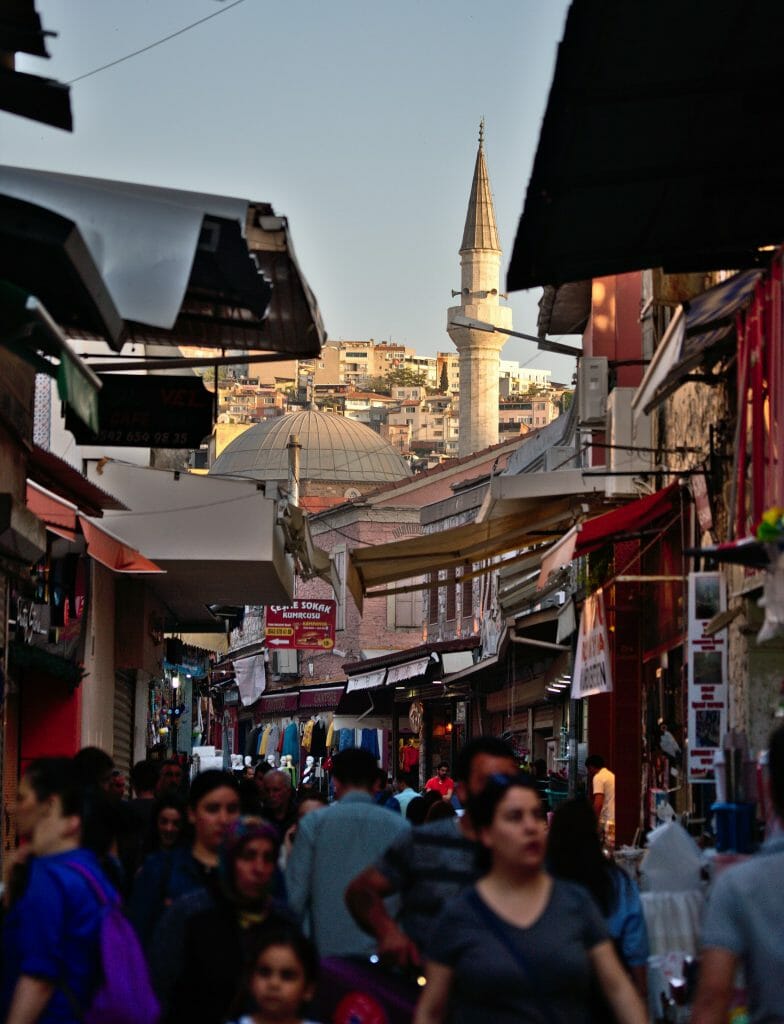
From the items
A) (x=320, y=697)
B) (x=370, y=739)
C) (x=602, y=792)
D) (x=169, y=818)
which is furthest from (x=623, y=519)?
(x=320, y=697)

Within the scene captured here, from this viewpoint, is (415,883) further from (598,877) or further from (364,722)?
(364,722)

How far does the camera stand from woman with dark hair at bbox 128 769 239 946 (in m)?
7.21

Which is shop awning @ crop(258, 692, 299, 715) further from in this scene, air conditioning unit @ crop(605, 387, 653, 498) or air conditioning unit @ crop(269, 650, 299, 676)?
air conditioning unit @ crop(605, 387, 653, 498)

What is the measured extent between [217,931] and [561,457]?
21.2 meters

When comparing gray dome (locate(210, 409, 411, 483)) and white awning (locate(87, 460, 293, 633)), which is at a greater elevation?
gray dome (locate(210, 409, 411, 483))

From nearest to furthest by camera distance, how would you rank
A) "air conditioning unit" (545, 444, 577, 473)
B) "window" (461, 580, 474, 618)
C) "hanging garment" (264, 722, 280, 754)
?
1. "air conditioning unit" (545, 444, 577, 473)
2. "window" (461, 580, 474, 618)
3. "hanging garment" (264, 722, 280, 754)

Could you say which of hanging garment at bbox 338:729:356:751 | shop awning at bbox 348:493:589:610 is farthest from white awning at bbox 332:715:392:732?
shop awning at bbox 348:493:589:610

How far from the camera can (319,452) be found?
88500 millimetres

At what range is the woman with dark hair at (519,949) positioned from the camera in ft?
17.0

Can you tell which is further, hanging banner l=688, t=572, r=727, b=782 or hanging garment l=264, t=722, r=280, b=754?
hanging garment l=264, t=722, r=280, b=754

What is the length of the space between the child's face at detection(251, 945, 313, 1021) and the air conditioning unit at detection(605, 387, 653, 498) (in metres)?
13.6

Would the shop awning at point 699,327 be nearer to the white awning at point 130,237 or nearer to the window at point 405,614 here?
the white awning at point 130,237

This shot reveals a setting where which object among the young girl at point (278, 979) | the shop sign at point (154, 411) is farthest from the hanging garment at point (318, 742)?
the young girl at point (278, 979)

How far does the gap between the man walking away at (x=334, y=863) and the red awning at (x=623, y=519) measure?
7.92 metres
